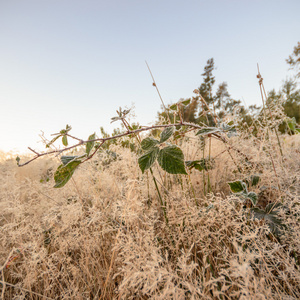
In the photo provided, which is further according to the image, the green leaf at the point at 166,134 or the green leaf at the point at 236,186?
the green leaf at the point at 236,186

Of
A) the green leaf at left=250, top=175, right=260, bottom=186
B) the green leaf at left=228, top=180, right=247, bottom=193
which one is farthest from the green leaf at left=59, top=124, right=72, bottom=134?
the green leaf at left=250, top=175, right=260, bottom=186

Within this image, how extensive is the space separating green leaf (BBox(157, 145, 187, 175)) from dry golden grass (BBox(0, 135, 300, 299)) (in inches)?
6.6

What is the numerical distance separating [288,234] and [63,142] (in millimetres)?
875

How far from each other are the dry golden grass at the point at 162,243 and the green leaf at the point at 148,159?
14cm

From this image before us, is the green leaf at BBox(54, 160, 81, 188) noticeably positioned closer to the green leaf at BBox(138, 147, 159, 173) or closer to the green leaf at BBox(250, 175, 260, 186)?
the green leaf at BBox(138, 147, 159, 173)

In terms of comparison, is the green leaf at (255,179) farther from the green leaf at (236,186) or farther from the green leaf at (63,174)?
the green leaf at (63,174)

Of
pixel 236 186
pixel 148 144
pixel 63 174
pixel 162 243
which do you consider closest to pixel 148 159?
pixel 148 144

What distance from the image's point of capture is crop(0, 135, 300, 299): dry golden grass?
46 cm

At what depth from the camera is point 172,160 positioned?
484 millimetres

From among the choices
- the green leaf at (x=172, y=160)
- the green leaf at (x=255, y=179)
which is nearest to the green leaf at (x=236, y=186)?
the green leaf at (x=255, y=179)

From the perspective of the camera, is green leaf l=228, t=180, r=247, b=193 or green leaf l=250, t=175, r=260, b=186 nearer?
green leaf l=228, t=180, r=247, b=193

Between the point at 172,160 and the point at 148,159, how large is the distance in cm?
7

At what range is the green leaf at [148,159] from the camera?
0.48 meters

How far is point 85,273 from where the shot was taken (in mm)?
741
